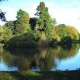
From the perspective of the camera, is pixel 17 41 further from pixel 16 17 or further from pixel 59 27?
pixel 59 27

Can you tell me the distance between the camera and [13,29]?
357 ft

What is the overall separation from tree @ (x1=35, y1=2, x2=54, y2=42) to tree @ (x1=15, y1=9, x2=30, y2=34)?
4485 mm

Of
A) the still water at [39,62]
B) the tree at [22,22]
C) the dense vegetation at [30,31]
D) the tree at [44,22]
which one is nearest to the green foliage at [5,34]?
the dense vegetation at [30,31]

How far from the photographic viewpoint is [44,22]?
10469cm

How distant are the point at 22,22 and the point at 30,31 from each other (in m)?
10.2

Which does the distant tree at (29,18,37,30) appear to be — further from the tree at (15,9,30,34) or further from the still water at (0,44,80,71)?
the still water at (0,44,80,71)

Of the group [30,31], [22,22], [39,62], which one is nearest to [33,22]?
[22,22]

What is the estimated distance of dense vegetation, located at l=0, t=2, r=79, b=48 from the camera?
91375mm

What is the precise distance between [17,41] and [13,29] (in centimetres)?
1925

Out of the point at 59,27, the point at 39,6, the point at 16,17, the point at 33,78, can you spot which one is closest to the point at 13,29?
the point at 16,17

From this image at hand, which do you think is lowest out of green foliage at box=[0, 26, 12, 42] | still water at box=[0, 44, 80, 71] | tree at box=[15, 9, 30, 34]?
still water at box=[0, 44, 80, 71]

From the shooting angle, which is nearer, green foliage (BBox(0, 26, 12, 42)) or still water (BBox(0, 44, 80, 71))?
still water (BBox(0, 44, 80, 71))

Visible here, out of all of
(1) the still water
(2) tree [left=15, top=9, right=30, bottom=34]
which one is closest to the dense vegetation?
(2) tree [left=15, top=9, right=30, bottom=34]

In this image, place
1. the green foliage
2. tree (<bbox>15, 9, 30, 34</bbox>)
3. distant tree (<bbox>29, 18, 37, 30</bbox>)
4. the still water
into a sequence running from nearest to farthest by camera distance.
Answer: the still water
the green foliage
tree (<bbox>15, 9, 30, 34</bbox>)
distant tree (<bbox>29, 18, 37, 30</bbox>)
